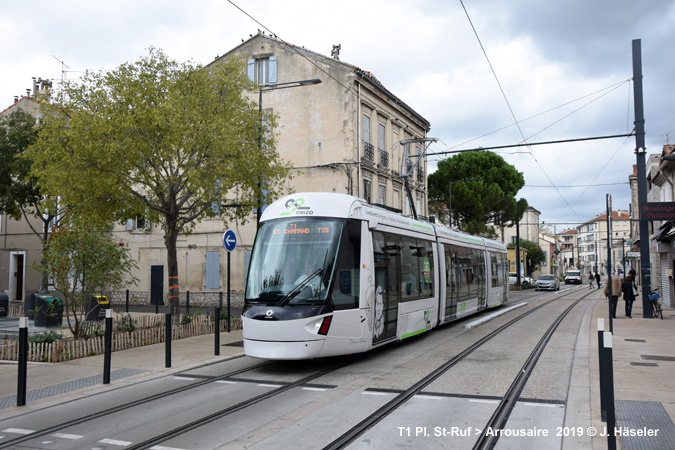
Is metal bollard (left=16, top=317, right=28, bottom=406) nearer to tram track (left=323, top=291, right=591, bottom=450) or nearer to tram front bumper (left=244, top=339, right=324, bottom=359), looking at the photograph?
tram front bumper (left=244, top=339, right=324, bottom=359)

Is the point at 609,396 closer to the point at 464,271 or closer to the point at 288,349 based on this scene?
the point at 288,349

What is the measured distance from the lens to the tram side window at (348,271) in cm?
945

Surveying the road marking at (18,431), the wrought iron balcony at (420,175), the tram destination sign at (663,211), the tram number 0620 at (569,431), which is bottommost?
the road marking at (18,431)

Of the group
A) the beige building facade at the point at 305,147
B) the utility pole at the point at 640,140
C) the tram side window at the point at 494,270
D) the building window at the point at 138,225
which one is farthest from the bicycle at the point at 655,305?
the building window at the point at 138,225

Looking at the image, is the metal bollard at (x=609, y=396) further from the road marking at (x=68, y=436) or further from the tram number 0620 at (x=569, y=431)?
the road marking at (x=68, y=436)

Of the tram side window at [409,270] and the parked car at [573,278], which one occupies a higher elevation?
the tram side window at [409,270]

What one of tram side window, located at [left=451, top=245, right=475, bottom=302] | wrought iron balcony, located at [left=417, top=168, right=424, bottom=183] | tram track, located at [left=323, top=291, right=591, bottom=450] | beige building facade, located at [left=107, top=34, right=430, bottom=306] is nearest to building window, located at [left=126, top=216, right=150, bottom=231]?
beige building facade, located at [left=107, top=34, right=430, bottom=306]

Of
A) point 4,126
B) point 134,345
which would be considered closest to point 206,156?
point 134,345

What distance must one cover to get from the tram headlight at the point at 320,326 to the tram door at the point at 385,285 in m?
1.43

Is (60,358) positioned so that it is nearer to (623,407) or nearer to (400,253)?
(400,253)

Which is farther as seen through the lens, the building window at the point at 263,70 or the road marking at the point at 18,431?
the building window at the point at 263,70

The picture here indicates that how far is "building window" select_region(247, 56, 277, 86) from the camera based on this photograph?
27.8m

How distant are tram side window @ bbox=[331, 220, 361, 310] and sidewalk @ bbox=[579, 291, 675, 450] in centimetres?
395

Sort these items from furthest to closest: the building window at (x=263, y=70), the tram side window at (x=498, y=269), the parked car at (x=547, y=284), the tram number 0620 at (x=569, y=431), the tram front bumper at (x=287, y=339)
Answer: the parked car at (x=547, y=284)
the building window at (x=263, y=70)
the tram side window at (x=498, y=269)
the tram front bumper at (x=287, y=339)
the tram number 0620 at (x=569, y=431)
